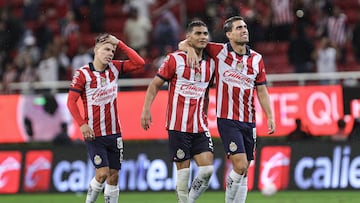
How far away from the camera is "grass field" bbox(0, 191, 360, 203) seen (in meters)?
17.1

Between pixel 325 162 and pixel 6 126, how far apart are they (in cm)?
670

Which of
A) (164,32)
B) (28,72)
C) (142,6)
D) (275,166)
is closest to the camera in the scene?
(275,166)

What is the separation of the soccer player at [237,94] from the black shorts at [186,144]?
0.86 feet

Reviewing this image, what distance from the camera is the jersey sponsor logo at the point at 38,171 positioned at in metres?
19.7

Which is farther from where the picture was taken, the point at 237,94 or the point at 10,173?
the point at 10,173

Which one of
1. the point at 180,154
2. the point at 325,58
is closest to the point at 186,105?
the point at 180,154

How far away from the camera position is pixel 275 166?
62.3ft

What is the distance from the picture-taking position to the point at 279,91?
20.9m

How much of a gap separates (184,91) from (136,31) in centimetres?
1167

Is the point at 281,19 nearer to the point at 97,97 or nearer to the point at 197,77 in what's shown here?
the point at 197,77

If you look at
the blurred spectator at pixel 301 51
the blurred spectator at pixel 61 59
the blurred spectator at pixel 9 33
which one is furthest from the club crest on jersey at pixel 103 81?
the blurred spectator at pixel 9 33

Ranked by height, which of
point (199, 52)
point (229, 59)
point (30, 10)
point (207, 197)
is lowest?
point (207, 197)

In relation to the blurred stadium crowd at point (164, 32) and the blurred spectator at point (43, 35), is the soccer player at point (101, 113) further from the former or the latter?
the blurred spectator at point (43, 35)

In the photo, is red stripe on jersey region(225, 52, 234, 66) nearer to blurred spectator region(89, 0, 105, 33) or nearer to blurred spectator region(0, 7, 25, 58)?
blurred spectator region(0, 7, 25, 58)
